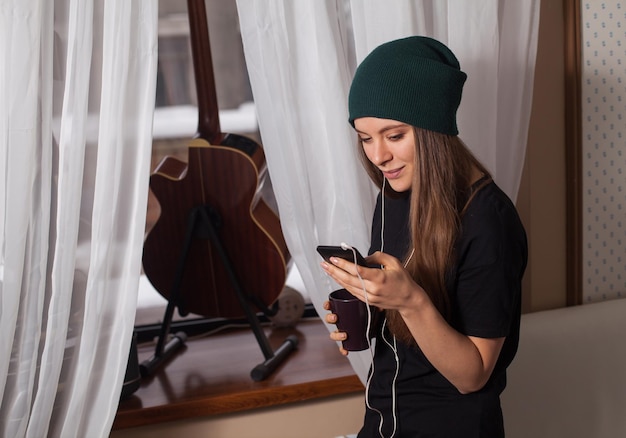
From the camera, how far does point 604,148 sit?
6.30 ft

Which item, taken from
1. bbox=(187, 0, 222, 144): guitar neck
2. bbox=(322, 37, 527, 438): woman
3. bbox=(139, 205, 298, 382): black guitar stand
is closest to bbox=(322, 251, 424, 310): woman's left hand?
bbox=(322, 37, 527, 438): woman

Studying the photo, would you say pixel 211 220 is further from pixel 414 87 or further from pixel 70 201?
pixel 414 87

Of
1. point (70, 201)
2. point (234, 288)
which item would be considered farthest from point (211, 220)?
point (70, 201)

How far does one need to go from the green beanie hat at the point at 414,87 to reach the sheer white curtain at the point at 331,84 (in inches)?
14.1

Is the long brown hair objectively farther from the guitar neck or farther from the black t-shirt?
the guitar neck

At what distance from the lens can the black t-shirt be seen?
3.71ft

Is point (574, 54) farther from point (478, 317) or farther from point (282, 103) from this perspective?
point (478, 317)

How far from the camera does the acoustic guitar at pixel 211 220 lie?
1.92m

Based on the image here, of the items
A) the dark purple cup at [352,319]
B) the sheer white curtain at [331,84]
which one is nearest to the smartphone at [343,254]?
the dark purple cup at [352,319]

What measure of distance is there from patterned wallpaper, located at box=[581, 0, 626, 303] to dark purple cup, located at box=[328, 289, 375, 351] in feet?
3.22

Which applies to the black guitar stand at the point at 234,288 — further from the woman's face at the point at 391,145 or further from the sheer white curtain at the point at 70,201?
the woman's face at the point at 391,145

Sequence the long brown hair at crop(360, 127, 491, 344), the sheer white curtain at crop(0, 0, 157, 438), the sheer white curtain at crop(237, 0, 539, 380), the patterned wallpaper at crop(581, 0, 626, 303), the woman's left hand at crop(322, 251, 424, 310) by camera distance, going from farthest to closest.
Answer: the patterned wallpaper at crop(581, 0, 626, 303)
the sheer white curtain at crop(237, 0, 539, 380)
the sheer white curtain at crop(0, 0, 157, 438)
the long brown hair at crop(360, 127, 491, 344)
the woman's left hand at crop(322, 251, 424, 310)

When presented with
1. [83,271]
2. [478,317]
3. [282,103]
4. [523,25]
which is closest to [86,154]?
[83,271]

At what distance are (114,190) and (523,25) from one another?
1018 millimetres
